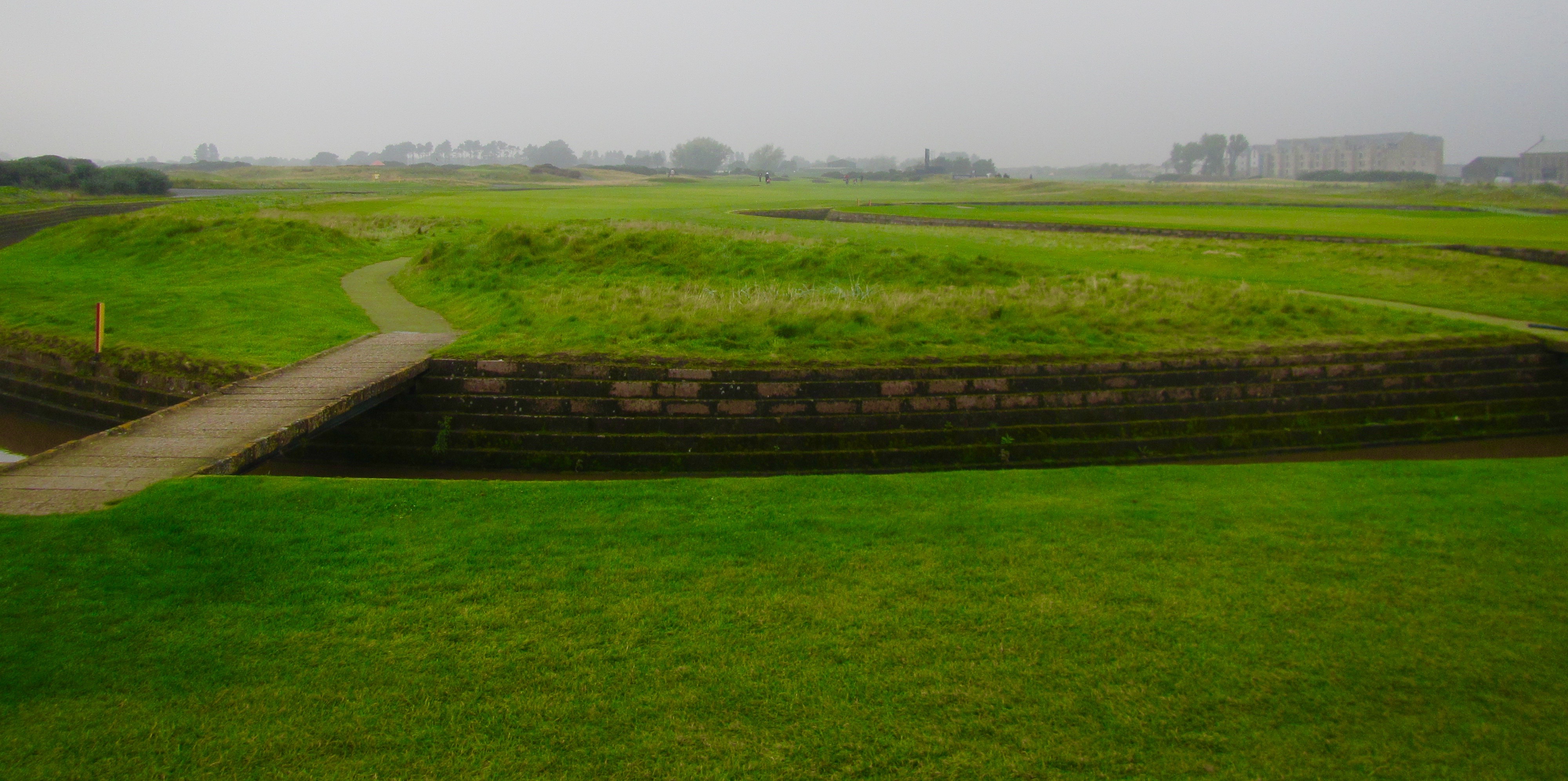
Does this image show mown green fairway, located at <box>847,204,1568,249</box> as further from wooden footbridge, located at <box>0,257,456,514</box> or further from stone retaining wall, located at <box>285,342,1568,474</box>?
wooden footbridge, located at <box>0,257,456,514</box>

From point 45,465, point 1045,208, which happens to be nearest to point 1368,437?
point 45,465

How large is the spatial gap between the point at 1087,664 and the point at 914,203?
5349 centimetres

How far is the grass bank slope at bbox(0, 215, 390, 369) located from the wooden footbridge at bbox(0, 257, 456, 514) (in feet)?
4.74

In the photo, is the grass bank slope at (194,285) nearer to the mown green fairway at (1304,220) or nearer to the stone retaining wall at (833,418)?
the stone retaining wall at (833,418)

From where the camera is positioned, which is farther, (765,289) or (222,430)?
(765,289)

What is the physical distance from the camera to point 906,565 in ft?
19.7

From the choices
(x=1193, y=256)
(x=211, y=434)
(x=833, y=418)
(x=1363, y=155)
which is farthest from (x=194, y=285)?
(x=1363, y=155)

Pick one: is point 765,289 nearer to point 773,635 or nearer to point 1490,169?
point 773,635

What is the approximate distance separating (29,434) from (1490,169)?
153397 millimetres

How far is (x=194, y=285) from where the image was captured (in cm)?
1853

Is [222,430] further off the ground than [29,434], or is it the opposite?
[222,430]

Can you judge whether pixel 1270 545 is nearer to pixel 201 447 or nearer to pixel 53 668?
pixel 53 668

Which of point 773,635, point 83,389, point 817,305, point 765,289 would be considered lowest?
point 773,635

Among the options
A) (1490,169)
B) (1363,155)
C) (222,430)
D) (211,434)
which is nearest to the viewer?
(211,434)
